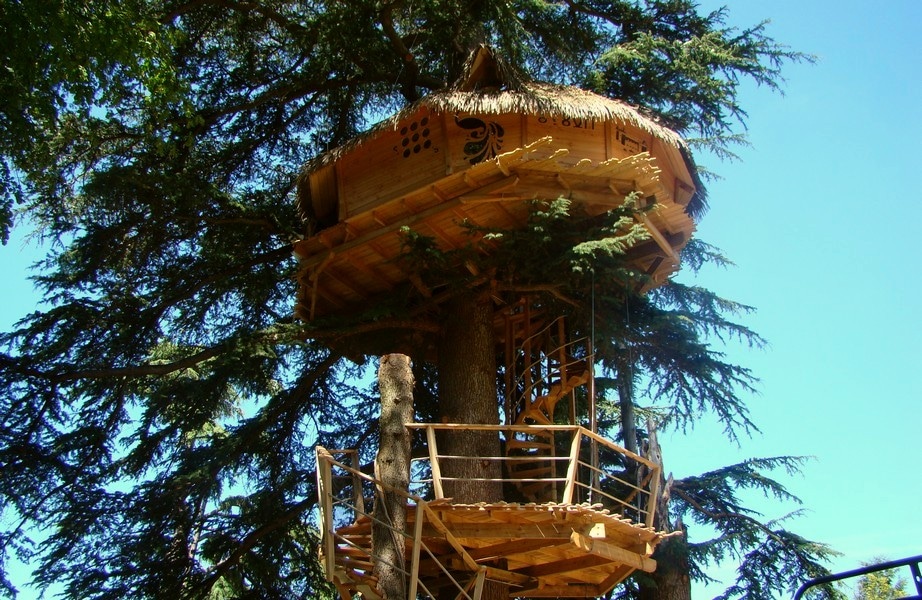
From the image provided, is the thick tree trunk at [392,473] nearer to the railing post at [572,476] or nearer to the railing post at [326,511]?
the railing post at [326,511]

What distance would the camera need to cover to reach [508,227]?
37.3 ft

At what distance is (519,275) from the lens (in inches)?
448

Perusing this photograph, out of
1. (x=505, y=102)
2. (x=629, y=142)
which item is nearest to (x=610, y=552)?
(x=629, y=142)

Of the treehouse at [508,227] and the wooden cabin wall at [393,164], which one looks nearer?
the treehouse at [508,227]

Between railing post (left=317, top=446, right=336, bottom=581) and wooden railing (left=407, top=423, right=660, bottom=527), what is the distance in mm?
879

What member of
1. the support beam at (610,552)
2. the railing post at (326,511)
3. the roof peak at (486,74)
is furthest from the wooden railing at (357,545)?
the roof peak at (486,74)

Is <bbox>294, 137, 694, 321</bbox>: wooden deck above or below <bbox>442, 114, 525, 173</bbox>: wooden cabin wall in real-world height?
below

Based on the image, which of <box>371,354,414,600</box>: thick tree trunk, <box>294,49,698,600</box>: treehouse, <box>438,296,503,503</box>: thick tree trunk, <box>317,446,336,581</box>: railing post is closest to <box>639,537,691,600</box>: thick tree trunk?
<box>294,49,698,600</box>: treehouse

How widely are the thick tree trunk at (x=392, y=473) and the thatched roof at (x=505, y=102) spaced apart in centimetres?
306

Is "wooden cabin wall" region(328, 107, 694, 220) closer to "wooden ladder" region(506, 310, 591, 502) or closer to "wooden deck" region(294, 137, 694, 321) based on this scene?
"wooden deck" region(294, 137, 694, 321)

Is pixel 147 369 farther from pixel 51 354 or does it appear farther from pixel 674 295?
pixel 674 295

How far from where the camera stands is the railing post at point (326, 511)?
836 centimetres

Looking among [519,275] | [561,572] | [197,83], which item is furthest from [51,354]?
[561,572]

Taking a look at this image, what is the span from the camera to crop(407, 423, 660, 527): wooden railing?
955 cm
